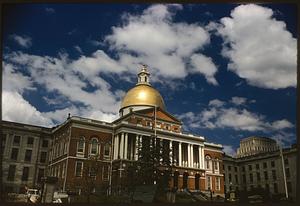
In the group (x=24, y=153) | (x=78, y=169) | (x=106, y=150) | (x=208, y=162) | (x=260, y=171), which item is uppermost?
(x=106, y=150)

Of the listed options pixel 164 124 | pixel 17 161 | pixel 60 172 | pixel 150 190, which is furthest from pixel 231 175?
pixel 150 190

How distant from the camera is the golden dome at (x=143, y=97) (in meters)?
42.1

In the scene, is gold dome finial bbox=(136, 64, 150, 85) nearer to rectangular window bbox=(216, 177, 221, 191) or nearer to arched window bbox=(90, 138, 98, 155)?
arched window bbox=(90, 138, 98, 155)

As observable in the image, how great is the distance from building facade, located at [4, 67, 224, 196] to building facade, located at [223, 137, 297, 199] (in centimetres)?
725

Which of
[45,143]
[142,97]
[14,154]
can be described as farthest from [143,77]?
[14,154]

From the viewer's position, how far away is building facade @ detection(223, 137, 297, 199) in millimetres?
44594

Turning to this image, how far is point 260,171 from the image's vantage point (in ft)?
161

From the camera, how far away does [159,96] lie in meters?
43.7

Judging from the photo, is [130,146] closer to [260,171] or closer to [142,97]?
[142,97]

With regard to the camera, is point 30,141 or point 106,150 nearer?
point 106,150

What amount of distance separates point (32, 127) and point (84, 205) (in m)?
34.2

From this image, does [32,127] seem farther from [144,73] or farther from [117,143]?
[144,73]

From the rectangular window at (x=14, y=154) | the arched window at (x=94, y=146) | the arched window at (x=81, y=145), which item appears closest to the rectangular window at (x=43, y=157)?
the rectangular window at (x=14, y=154)

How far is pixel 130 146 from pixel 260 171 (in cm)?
2254
